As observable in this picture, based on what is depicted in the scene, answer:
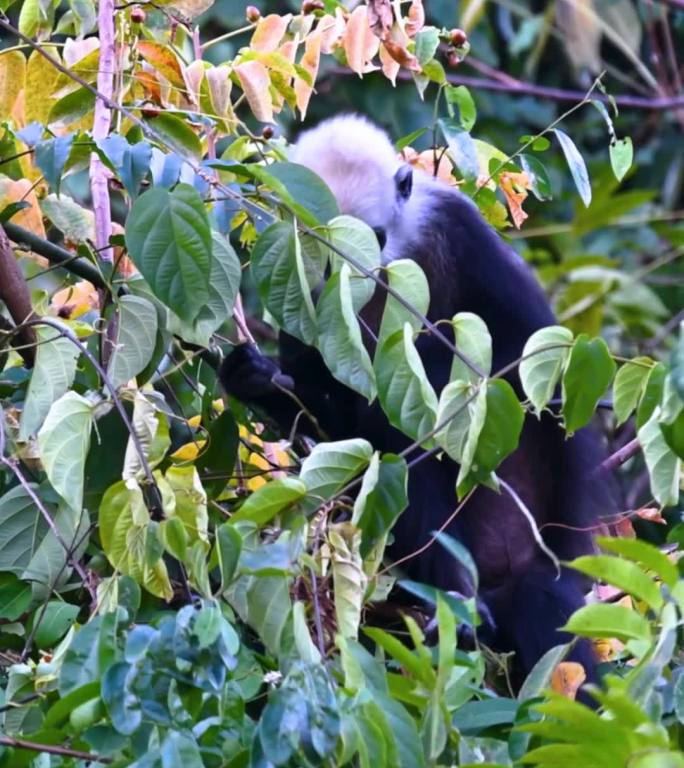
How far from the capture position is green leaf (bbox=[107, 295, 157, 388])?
157 centimetres

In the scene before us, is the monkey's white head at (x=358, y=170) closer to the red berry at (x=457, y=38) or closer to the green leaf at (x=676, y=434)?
the red berry at (x=457, y=38)

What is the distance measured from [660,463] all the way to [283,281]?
0.41 metres

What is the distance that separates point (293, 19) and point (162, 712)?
118 cm

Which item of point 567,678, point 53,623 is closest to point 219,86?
point 53,623

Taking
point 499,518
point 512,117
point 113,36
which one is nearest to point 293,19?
point 113,36

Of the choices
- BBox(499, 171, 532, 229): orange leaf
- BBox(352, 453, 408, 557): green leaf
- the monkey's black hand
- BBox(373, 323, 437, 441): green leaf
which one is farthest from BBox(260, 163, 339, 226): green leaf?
BBox(499, 171, 532, 229): orange leaf

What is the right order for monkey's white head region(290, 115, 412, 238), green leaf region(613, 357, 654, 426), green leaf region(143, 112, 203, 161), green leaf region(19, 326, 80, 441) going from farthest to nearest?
monkey's white head region(290, 115, 412, 238), green leaf region(143, 112, 203, 161), green leaf region(19, 326, 80, 441), green leaf region(613, 357, 654, 426)

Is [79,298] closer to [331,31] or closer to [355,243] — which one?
[331,31]

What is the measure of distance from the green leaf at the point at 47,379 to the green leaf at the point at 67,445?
0.09 meters

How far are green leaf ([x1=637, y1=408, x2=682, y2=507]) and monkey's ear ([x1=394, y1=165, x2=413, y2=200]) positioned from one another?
3.60 feet

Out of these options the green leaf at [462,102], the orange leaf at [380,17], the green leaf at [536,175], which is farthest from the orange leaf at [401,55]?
the green leaf at [536,175]

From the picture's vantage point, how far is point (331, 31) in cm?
199

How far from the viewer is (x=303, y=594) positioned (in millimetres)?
1478

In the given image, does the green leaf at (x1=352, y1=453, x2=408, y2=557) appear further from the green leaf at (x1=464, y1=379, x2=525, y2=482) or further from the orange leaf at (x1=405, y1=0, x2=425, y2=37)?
the orange leaf at (x1=405, y1=0, x2=425, y2=37)
